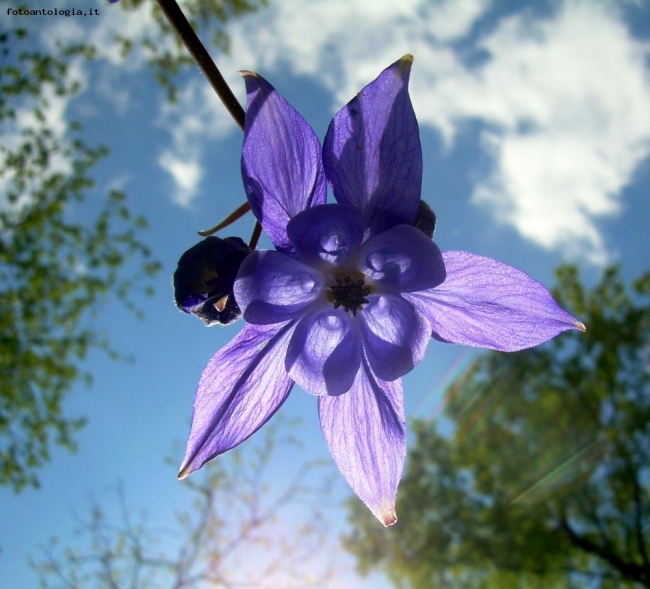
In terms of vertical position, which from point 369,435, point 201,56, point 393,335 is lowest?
point 369,435

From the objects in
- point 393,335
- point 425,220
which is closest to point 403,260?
point 425,220

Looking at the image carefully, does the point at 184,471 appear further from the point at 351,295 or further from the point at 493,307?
the point at 493,307

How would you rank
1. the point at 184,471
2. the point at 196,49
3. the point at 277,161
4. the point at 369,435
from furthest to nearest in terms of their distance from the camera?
the point at 369,435 → the point at 184,471 → the point at 277,161 → the point at 196,49

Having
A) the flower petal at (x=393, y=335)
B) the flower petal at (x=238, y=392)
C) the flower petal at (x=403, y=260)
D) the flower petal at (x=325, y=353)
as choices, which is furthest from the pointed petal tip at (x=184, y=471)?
the flower petal at (x=403, y=260)

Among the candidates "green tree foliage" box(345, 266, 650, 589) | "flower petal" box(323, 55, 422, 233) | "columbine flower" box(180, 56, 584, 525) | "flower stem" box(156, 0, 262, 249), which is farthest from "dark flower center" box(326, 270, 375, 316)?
"green tree foliage" box(345, 266, 650, 589)

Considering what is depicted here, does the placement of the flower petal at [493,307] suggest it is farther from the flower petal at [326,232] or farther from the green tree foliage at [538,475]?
the green tree foliage at [538,475]
